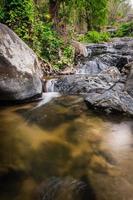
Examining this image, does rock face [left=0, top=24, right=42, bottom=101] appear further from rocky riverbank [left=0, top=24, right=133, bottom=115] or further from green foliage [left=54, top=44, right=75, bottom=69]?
green foliage [left=54, top=44, right=75, bottom=69]

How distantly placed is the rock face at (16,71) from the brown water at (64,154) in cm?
35

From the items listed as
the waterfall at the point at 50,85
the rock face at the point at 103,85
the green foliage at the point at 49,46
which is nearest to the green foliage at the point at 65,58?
the green foliage at the point at 49,46

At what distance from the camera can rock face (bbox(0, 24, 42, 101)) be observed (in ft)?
18.6

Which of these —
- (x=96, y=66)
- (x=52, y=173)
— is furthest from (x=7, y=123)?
(x=96, y=66)

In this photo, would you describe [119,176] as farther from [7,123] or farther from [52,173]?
[7,123]

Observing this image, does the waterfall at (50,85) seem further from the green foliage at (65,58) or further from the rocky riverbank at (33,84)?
the green foliage at (65,58)

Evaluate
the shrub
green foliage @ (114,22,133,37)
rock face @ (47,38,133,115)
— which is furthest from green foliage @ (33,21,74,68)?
green foliage @ (114,22,133,37)

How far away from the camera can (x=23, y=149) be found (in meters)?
3.94

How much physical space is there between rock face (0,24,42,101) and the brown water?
13.6 inches

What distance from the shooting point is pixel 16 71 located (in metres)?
5.89

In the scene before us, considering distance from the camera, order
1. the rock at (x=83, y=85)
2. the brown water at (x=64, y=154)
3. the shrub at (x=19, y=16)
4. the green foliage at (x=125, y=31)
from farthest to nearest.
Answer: the green foliage at (x=125, y=31) → the shrub at (x=19, y=16) → the rock at (x=83, y=85) → the brown water at (x=64, y=154)

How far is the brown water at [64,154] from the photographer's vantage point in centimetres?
290

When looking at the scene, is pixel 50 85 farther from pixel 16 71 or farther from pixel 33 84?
pixel 16 71

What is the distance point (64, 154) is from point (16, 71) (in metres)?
A: 2.77
